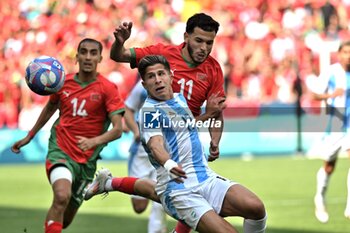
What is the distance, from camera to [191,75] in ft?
29.1

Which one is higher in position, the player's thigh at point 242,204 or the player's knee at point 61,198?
the player's thigh at point 242,204

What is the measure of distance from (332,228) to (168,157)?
510 cm

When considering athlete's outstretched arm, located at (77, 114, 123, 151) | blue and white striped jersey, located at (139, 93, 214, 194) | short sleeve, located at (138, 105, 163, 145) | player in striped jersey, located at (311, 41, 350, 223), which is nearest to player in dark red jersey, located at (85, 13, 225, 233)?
blue and white striped jersey, located at (139, 93, 214, 194)

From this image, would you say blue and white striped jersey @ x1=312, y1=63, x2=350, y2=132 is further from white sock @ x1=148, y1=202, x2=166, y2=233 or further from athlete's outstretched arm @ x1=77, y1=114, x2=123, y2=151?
athlete's outstretched arm @ x1=77, y1=114, x2=123, y2=151

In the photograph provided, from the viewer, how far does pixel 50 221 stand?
30.7ft

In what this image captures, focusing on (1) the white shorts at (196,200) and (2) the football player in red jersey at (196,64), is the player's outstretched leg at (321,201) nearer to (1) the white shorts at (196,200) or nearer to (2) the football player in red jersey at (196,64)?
(2) the football player in red jersey at (196,64)

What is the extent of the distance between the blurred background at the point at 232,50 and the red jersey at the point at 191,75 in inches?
524

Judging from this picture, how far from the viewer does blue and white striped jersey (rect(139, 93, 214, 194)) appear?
26.0 feet

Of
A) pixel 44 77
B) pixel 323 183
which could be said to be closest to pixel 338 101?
pixel 323 183

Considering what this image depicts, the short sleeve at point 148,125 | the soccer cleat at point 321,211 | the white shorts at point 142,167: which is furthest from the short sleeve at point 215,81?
the soccer cleat at point 321,211

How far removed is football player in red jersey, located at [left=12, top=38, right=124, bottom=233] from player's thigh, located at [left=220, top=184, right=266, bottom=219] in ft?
7.84

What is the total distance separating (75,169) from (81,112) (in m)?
0.64

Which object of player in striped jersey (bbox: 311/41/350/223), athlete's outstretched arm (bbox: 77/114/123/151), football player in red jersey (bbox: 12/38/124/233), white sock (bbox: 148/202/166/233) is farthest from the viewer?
player in striped jersey (bbox: 311/41/350/223)

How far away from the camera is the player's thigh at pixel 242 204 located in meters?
7.93
